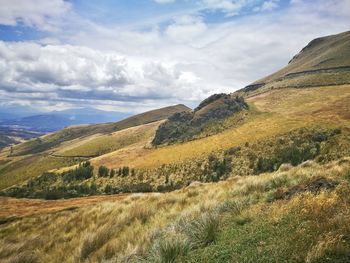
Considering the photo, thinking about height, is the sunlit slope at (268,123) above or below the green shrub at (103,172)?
above

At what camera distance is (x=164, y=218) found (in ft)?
41.0

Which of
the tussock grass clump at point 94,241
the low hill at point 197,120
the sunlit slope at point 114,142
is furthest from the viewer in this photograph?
the sunlit slope at point 114,142

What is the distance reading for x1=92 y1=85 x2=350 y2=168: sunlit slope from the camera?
6662cm

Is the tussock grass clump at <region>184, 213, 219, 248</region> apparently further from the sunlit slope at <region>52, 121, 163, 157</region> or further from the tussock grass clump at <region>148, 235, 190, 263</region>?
the sunlit slope at <region>52, 121, 163, 157</region>

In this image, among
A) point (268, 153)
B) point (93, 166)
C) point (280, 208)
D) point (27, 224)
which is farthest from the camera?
point (93, 166)

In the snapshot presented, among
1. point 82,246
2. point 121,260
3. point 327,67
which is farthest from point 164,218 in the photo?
point 327,67

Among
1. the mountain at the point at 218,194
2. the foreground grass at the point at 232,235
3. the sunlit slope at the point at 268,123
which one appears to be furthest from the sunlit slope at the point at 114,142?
the foreground grass at the point at 232,235

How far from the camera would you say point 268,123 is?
7475cm

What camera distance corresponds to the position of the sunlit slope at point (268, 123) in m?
66.6

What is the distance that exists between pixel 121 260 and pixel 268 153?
49.7m

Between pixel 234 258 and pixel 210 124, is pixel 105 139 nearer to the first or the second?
pixel 210 124

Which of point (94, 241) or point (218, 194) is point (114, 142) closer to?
point (218, 194)

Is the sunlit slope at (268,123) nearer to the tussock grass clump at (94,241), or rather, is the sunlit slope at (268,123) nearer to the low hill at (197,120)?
the low hill at (197,120)

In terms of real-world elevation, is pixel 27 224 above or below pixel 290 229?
below
